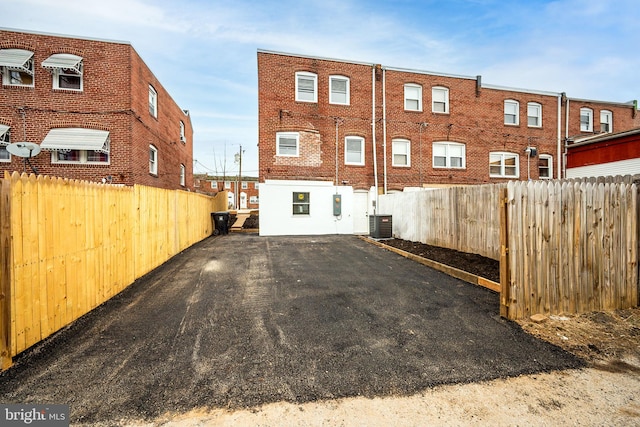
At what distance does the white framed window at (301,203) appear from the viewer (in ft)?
50.3

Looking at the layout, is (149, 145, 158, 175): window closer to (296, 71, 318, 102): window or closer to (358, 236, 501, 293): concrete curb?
(296, 71, 318, 102): window

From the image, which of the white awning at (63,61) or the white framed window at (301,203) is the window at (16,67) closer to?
the white awning at (63,61)

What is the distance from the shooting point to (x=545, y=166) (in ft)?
64.7

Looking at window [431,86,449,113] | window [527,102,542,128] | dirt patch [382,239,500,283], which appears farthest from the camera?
window [527,102,542,128]

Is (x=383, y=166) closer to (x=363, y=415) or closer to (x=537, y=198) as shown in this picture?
(x=537, y=198)

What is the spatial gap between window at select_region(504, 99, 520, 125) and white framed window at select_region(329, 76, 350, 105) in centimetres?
1080

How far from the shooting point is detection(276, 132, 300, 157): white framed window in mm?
15391

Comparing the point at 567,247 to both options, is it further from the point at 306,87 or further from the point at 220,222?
the point at 220,222

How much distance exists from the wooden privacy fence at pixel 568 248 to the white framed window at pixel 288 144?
Result: 12138 mm

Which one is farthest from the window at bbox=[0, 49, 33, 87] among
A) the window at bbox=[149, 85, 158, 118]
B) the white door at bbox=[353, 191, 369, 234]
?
the white door at bbox=[353, 191, 369, 234]

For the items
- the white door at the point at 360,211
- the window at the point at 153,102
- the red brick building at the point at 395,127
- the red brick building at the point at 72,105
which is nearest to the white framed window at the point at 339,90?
the red brick building at the point at 395,127

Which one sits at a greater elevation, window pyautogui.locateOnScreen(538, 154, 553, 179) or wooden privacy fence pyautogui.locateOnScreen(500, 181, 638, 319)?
window pyautogui.locateOnScreen(538, 154, 553, 179)

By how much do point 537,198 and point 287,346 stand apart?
4240 mm

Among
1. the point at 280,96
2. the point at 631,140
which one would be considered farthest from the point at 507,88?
the point at 280,96
